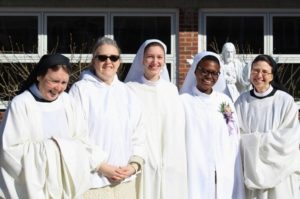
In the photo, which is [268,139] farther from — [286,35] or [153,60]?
[286,35]

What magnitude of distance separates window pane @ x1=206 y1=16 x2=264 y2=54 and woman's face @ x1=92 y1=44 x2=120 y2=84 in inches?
258

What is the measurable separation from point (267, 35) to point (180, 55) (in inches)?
60.0

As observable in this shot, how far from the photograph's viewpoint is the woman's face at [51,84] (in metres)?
4.58

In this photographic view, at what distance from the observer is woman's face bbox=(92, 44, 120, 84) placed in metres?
5.13

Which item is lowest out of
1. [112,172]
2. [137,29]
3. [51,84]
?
[112,172]

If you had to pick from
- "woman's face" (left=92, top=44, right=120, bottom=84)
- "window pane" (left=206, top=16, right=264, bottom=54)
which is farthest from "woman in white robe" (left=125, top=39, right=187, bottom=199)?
"window pane" (left=206, top=16, right=264, bottom=54)

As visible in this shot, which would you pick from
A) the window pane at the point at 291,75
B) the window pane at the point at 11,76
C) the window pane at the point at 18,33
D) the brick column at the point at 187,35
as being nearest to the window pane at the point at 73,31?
the window pane at the point at 18,33

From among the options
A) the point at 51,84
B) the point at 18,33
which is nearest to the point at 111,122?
the point at 51,84

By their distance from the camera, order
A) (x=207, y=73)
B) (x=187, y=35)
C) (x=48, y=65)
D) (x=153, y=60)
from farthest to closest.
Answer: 1. (x=187, y=35)
2. (x=207, y=73)
3. (x=153, y=60)
4. (x=48, y=65)

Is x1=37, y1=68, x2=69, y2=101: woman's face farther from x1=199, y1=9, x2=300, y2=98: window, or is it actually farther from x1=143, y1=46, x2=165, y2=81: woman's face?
x1=199, y1=9, x2=300, y2=98: window

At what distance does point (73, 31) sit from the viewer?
38.0 feet

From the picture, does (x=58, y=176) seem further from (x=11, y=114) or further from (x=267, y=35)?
(x=267, y=35)

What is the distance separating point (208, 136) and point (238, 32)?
245 inches

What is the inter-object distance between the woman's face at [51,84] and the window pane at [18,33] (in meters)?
7.07
